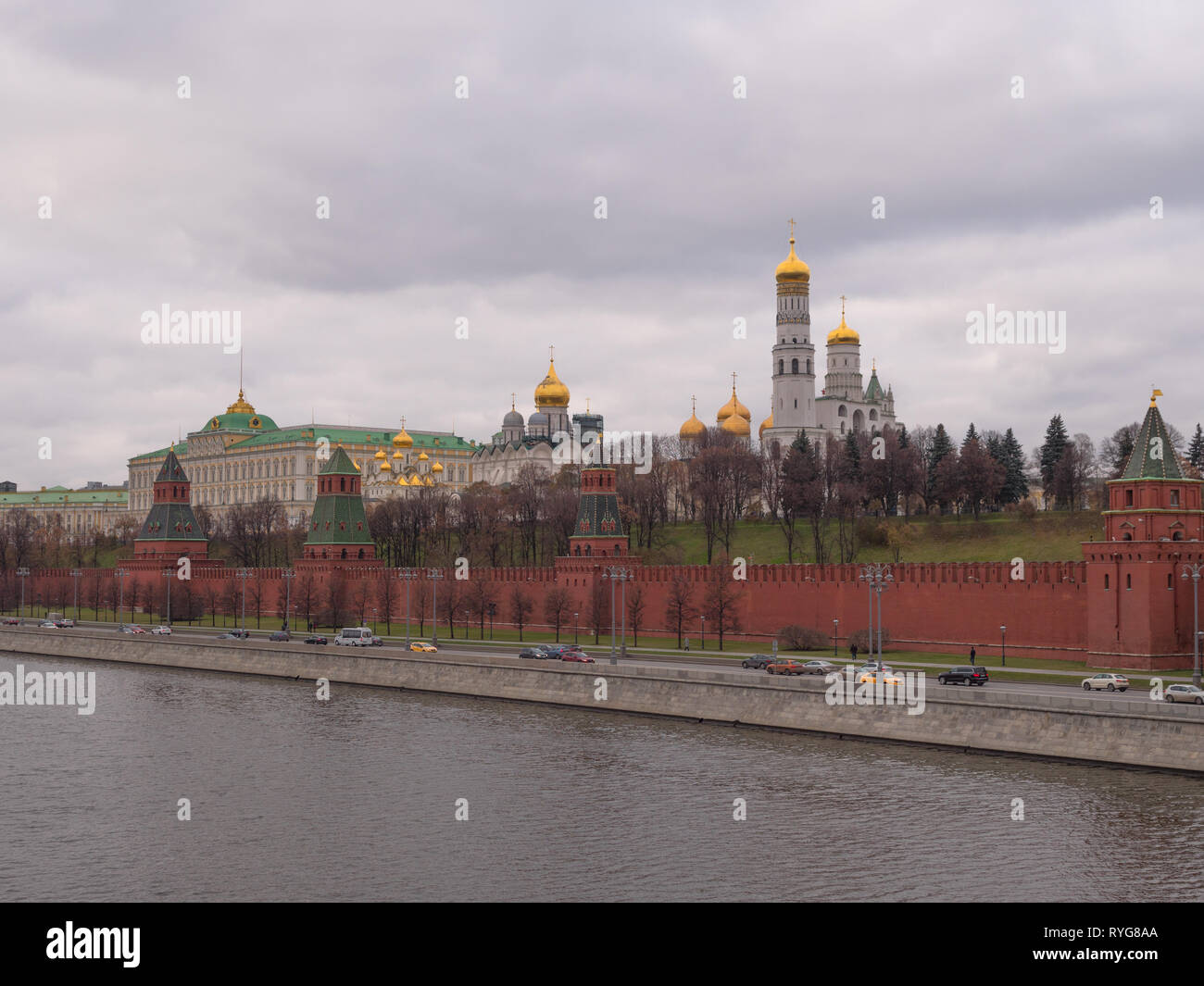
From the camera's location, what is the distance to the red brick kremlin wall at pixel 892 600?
4369 cm

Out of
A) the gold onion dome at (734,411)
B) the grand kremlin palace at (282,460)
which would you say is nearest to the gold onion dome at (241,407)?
the grand kremlin palace at (282,460)

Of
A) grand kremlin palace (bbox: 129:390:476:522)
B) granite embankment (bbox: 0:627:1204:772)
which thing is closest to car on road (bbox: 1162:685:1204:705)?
granite embankment (bbox: 0:627:1204:772)

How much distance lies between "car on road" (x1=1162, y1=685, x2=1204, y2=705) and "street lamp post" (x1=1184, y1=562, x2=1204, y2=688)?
100 cm

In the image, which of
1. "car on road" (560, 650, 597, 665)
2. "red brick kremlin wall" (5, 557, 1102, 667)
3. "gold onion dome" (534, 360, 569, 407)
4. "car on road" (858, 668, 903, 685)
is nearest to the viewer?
"car on road" (858, 668, 903, 685)

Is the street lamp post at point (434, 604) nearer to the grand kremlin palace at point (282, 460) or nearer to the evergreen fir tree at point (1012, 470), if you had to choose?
the evergreen fir tree at point (1012, 470)

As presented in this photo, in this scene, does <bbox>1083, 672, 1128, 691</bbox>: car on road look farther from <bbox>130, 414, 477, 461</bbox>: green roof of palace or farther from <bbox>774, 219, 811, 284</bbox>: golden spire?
<bbox>130, 414, 477, 461</bbox>: green roof of palace

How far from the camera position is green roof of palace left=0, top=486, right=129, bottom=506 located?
16425cm

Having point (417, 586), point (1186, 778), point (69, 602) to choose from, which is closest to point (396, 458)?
point (69, 602)

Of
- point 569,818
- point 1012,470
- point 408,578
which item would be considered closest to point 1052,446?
point 1012,470

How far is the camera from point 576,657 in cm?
4412

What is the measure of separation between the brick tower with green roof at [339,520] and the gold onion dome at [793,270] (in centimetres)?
3690

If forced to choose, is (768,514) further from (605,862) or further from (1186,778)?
(605,862)

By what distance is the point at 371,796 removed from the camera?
90.3 feet

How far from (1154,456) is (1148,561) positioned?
326cm
